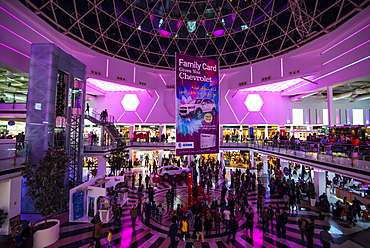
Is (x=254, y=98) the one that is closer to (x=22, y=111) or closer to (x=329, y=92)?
(x=329, y=92)

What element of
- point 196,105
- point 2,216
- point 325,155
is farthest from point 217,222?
point 2,216

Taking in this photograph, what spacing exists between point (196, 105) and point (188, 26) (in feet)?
68.5

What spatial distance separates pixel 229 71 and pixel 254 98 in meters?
5.62

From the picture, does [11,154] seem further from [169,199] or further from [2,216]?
[169,199]

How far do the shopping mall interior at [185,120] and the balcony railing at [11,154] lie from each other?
3.2 inches

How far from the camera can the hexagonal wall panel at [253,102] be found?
1199 inches

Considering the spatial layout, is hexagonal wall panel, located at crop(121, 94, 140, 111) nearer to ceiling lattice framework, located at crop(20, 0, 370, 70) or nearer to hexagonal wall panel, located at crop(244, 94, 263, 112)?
ceiling lattice framework, located at crop(20, 0, 370, 70)

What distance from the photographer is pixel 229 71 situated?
1147 inches

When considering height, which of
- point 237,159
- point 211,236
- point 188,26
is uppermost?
point 188,26

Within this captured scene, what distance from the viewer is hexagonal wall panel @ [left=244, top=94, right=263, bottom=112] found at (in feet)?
99.9

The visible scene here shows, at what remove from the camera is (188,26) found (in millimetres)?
28656

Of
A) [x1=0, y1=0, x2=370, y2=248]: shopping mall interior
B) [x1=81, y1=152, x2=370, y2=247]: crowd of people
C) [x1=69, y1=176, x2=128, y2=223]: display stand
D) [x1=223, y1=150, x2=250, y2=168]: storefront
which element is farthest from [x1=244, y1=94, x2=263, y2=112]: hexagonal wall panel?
[x1=69, y1=176, x2=128, y2=223]: display stand

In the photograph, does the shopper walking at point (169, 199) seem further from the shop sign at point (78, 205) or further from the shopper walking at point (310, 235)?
the shopper walking at point (310, 235)

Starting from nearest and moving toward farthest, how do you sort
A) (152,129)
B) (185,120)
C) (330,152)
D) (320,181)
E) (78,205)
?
(78,205)
(330,152)
(185,120)
(320,181)
(152,129)
